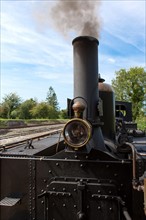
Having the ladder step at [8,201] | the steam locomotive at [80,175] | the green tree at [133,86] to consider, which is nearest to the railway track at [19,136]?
the steam locomotive at [80,175]

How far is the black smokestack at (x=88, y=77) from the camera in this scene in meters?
3.37

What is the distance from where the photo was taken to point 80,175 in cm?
296

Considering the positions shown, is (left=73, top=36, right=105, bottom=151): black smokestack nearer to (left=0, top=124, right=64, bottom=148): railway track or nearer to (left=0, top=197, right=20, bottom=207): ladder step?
(left=0, top=124, right=64, bottom=148): railway track

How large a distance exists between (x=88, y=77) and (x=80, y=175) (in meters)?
1.41

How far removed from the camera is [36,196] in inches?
124

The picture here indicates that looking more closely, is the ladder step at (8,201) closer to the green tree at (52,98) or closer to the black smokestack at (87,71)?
the black smokestack at (87,71)

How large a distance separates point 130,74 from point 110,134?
33518 mm

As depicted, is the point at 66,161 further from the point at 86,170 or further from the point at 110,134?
the point at 110,134

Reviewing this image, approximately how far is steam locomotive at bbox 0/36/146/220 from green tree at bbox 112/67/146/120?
3275 cm

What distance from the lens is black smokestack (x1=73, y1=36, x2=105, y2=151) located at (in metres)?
3.37

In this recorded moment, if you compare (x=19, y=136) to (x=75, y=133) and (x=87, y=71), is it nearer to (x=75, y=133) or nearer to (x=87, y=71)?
(x=87, y=71)

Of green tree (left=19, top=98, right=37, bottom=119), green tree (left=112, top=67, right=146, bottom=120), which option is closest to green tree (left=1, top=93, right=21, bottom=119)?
green tree (left=19, top=98, right=37, bottom=119)

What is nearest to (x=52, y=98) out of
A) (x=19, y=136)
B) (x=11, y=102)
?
(x=11, y=102)

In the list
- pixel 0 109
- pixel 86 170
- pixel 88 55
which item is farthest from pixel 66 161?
pixel 0 109
